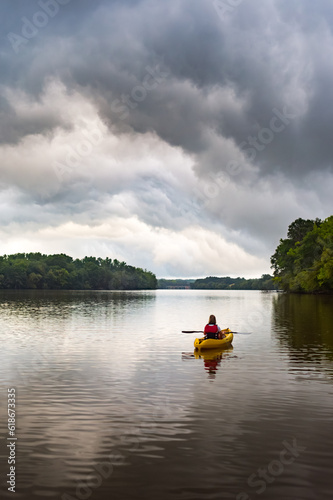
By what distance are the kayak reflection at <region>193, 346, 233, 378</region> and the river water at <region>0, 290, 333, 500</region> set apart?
0.42 feet

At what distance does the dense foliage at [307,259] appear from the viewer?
92069 millimetres

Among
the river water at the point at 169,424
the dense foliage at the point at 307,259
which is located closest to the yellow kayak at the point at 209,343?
the river water at the point at 169,424

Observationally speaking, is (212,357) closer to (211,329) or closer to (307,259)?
(211,329)

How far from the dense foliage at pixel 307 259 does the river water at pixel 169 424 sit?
7098 cm

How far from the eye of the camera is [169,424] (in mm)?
11836

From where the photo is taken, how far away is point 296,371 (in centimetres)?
1936

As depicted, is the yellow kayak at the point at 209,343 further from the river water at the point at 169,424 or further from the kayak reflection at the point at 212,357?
the river water at the point at 169,424

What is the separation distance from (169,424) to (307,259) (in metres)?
111

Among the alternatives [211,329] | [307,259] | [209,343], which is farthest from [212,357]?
[307,259]

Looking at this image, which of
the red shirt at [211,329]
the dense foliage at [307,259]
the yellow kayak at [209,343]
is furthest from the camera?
the dense foliage at [307,259]

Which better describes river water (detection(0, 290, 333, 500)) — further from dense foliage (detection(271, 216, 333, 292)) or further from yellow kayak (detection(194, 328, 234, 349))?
dense foliage (detection(271, 216, 333, 292))

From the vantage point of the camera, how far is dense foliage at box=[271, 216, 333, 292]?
9207 cm

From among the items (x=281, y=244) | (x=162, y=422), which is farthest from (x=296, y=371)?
(x=281, y=244)

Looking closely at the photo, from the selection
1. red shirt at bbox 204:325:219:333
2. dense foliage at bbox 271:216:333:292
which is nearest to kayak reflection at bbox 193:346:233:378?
red shirt at bbox 204:325:219:333
